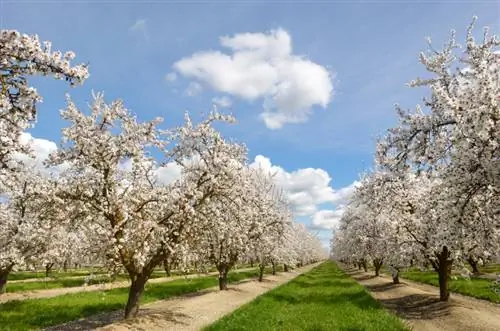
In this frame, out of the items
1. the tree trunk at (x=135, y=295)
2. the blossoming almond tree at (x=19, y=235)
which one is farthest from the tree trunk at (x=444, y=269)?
the blossoming almond tree at (x=19, y=235)

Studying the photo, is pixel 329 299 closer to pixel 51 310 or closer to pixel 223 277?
pixel 223 277

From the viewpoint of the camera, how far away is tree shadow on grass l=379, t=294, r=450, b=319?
26027 mm

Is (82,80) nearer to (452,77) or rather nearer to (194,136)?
(452,77)

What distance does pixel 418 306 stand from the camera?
29.9 m

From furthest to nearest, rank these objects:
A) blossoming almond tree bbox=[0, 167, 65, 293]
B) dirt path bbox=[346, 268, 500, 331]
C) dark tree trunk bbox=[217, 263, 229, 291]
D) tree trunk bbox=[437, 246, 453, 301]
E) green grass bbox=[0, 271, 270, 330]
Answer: dark tree trunk bbox=[217, 263, 229, 291] → blossoming almond tree bbox=[0, 167, 65, 293] → tree trunk bbox=[437, 246, 453, 301] → dirt path bbox=[346, 268, 500, 331] → green grass bbox=[0, 271, 270, 330]

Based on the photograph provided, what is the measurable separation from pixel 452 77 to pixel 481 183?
13.0ft

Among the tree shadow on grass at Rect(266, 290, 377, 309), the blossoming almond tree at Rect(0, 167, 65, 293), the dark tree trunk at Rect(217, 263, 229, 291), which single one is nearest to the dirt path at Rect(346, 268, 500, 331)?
the tree shadow on grass at Rect(266, 290, 377, 309)

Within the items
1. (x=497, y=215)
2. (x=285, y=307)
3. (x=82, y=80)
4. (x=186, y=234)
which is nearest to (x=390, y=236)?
(x=285, y=307)

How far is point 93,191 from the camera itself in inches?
821

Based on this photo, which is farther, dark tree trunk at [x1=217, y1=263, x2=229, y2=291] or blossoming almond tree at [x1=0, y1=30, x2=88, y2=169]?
dark tree trunk at [x1=217, y1=263, x2=229, y2=291]

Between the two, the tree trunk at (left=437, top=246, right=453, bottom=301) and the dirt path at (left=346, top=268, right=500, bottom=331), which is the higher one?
the tree trunk at (left=437, top=246, right=453, bottom=301)

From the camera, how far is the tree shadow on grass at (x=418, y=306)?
85.4ft

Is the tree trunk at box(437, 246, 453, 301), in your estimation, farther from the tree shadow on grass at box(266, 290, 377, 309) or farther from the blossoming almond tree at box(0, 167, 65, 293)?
the blossoming almond tree at box(0, 167, 65, 293)

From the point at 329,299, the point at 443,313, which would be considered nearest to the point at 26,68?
the point at 443,313
